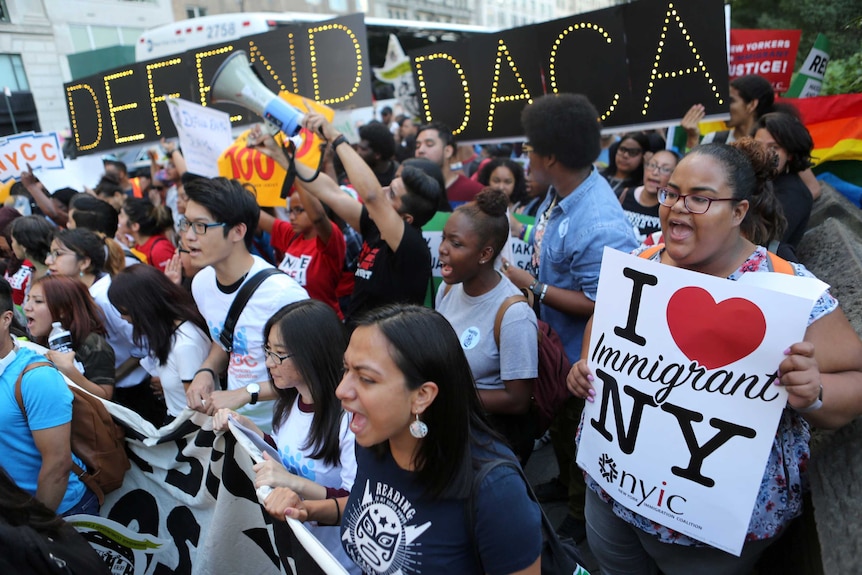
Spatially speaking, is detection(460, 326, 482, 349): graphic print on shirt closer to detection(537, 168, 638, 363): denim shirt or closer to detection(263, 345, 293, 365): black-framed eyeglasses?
detection(537, 168, 638, 363): denim shirt

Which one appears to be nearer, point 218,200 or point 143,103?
point 218,200

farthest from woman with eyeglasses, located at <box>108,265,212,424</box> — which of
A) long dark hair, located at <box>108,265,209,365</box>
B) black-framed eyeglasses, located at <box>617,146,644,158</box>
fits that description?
black-framed eyeglasses, located at <box>617,146,644,158</box>

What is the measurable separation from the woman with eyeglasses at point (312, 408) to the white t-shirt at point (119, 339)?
5.84 feet

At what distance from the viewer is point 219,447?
7.57ft

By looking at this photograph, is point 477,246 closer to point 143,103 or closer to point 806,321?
point 806,321

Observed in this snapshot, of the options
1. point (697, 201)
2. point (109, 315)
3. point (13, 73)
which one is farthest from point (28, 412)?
point (13, 73)

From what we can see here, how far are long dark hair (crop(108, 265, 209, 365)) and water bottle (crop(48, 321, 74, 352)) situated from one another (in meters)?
0.30

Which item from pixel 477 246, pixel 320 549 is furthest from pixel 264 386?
pixel 320 549

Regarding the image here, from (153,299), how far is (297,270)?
44.8 inches

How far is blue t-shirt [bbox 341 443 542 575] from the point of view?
1.44 meters

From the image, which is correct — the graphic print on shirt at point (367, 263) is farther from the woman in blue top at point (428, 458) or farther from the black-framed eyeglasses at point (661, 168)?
the black-framed eyeglasses at point (661, 168)

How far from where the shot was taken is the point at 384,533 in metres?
1.60

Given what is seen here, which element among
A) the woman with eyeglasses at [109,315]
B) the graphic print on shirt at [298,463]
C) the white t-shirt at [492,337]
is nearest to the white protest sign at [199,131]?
the woman with eyeglasses at [109,315]

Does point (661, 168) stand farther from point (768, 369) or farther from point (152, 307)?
point (152, 307)
